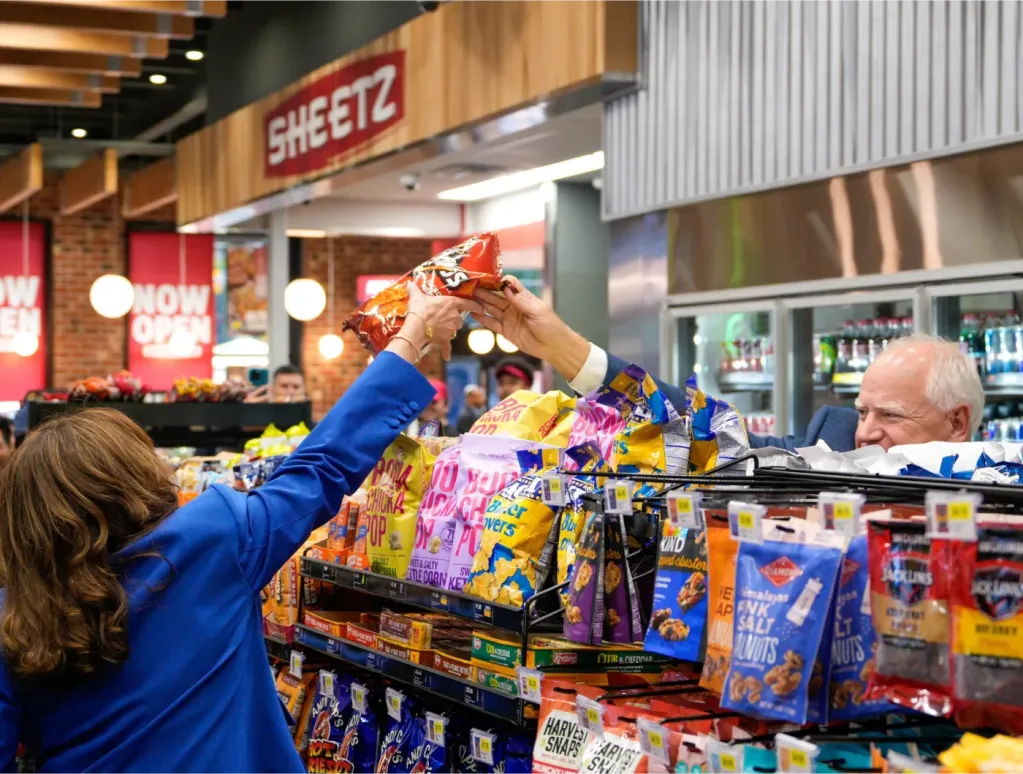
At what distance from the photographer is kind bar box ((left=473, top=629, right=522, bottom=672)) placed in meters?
2.14

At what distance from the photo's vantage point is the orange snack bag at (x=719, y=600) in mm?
1647

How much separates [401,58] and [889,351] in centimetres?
590

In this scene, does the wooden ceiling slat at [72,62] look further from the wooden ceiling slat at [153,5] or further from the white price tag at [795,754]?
the white price tag at [795,754]

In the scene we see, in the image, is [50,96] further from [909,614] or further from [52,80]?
[909,614]

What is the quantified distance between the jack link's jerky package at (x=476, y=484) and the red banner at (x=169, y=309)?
14.4 metres

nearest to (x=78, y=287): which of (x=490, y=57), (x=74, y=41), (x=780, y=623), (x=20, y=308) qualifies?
(x=20, y=308)

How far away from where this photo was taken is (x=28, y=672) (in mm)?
1684

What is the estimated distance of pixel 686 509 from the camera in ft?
5.49

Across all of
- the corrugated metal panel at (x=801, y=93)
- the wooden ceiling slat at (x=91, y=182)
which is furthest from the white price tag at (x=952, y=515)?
the wooden ceiling slat at (x=91, y=182)

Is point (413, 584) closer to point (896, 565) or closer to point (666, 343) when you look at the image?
point (896, 565)

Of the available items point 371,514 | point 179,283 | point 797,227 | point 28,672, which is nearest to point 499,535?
point 371,514

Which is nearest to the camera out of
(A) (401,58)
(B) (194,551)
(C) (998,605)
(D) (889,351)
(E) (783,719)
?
(C) (998,605)

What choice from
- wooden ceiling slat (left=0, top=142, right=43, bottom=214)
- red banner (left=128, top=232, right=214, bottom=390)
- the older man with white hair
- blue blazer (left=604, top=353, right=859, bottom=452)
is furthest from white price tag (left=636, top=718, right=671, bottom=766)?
red banner (left=128, top=232, right=214, bottom=390)

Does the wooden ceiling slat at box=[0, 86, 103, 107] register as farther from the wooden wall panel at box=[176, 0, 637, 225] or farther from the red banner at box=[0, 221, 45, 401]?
the red banner at box=[0, 221, 45, 401]
